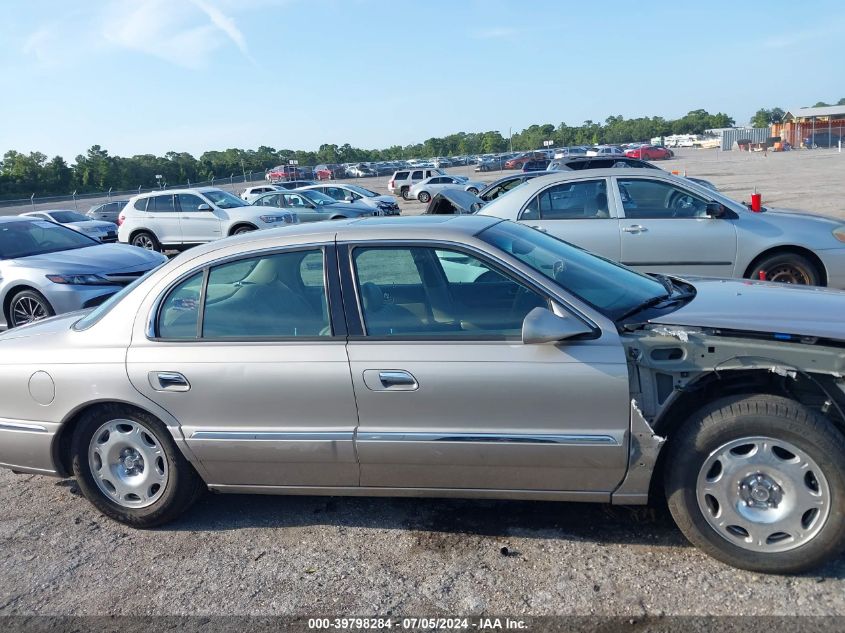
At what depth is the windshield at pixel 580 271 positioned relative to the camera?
12.3 ft

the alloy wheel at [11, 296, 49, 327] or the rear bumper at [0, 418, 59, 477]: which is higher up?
the alloy wheel at [11, 296, 49, 327]

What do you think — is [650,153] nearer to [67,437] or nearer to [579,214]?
[579,214]

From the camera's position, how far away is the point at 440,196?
9492 mm

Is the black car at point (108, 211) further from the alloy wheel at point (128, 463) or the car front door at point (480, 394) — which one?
the car front door at point (480, 394)

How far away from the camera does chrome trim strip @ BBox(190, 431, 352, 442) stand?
3.70m

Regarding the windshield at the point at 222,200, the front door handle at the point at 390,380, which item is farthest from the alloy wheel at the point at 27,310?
the windshield at the point at 222,200

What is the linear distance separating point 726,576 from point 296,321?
2352mm

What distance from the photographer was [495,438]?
3.50 meters

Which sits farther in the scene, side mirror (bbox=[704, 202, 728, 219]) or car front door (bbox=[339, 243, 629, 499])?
side mirror (bbox=[704, 202, 728, 219])

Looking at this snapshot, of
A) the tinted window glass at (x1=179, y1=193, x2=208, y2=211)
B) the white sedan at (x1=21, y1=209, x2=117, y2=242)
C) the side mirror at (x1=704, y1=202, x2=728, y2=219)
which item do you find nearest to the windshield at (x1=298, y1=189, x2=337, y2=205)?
the tinted window glass at (x1=179, y1=193, x2=208, y2=211)

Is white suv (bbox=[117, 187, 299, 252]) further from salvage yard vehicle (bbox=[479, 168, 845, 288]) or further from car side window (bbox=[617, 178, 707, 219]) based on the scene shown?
car side window (bbox=[617, 178, 707, 219])

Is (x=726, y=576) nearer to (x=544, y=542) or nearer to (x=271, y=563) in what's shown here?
(x=544, y=542)

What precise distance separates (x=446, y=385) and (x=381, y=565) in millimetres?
937

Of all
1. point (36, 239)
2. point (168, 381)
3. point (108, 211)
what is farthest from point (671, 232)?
point (108, 211)
